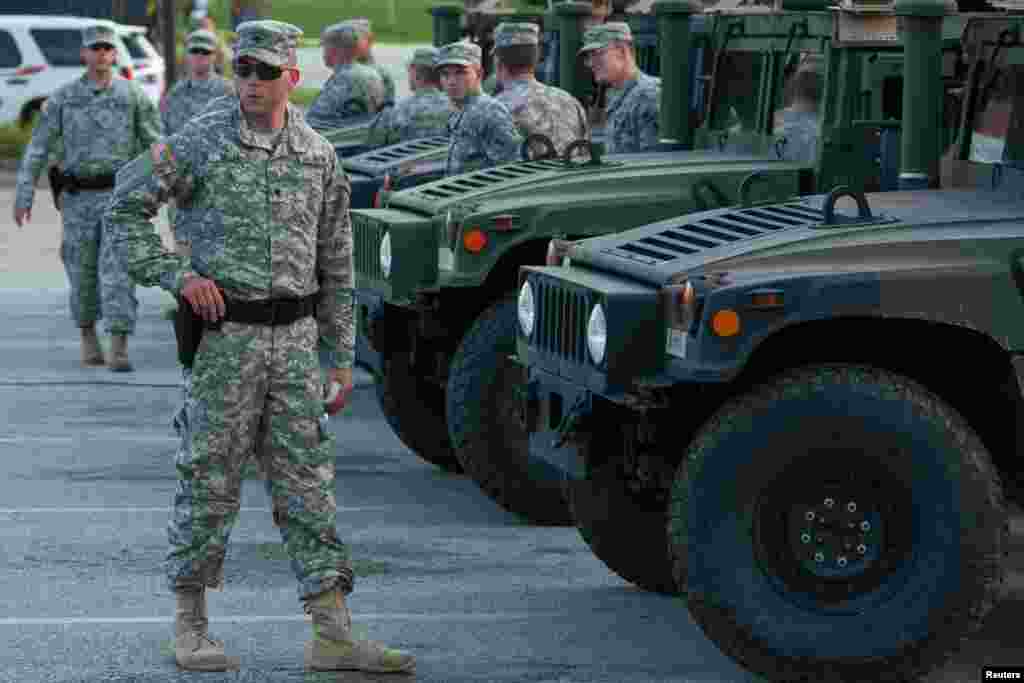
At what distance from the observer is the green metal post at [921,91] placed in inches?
292

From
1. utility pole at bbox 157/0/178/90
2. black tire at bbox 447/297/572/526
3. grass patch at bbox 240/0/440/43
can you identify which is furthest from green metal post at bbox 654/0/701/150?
grass patch at bbox 240/0/440/43

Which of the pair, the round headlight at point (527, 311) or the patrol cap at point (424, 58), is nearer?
the round headlight at point (527, 311)

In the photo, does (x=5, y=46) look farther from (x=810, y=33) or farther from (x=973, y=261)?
(x=973, y=261)

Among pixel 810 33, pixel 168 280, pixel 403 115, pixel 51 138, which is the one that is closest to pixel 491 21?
pixel 403 115

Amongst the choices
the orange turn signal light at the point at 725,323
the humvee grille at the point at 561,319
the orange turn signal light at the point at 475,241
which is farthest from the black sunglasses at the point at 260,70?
the orange turn signal light at the point at 475,241

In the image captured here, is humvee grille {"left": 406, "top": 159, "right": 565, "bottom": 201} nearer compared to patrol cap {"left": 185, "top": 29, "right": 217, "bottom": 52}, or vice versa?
humvee grille {"left": 406, "top": 159, "right": 565, "bottom": 201}

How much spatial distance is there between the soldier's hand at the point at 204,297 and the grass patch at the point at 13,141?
77.0ft

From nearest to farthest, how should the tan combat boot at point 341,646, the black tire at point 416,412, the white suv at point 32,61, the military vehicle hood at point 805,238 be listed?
1. the military vehicle hood at point 805,238
2. the tan combat boot at point 341,646
3. the black tire at point 416,412
4. the white suv at point 32,61

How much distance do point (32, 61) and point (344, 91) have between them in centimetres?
1758

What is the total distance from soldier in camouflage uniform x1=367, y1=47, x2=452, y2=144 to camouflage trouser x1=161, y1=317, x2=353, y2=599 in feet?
24.1

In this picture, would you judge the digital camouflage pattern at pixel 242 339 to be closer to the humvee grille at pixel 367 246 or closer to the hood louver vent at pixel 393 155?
the humvee grille at pixel 367 246

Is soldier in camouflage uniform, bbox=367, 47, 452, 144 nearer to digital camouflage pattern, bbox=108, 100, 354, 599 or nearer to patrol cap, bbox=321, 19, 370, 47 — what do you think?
patrol cap, bbox=321, 19, 370, 47

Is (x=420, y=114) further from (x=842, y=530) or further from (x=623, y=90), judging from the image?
(x=842, y=530)

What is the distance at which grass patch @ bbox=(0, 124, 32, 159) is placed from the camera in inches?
1179
